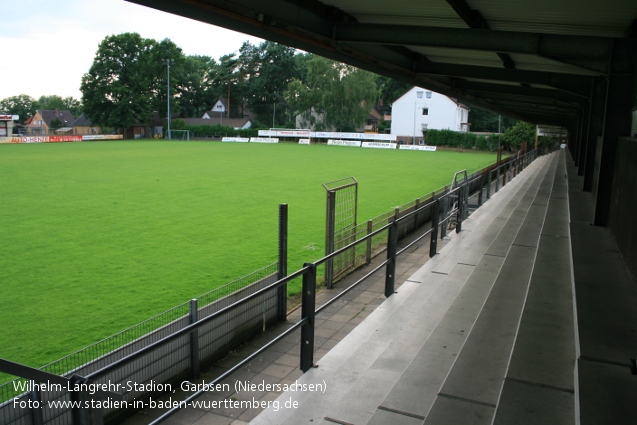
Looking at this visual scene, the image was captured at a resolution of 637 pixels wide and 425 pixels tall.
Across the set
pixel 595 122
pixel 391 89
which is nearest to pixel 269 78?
pixel 391 89

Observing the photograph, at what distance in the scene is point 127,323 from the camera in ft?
25.2

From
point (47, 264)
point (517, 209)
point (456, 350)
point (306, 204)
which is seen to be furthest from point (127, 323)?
point (306, 204)

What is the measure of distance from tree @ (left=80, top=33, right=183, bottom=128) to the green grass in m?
51.6

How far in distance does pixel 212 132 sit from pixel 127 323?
7571 centimetres

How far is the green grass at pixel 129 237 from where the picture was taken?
26.3ft

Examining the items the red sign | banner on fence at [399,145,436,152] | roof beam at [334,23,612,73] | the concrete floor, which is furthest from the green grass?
the red sign

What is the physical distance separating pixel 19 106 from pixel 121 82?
75702 mm

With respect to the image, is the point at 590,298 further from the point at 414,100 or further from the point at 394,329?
the point at 414,100

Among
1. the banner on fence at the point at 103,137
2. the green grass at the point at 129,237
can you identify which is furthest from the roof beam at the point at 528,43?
the banner on fence at the point at 103,137

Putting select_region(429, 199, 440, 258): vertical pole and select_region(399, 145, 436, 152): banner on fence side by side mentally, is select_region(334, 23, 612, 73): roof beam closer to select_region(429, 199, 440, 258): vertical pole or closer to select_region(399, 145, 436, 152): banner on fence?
select_region(429, 199, 440, 258): vertical pole

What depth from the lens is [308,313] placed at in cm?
412

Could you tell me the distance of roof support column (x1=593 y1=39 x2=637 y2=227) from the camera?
5734 millimetres

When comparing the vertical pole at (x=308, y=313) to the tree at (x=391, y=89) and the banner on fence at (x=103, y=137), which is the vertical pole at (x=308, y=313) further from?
the tree at (x=391, y=89)

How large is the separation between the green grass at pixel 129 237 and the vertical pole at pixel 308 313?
391 cm
